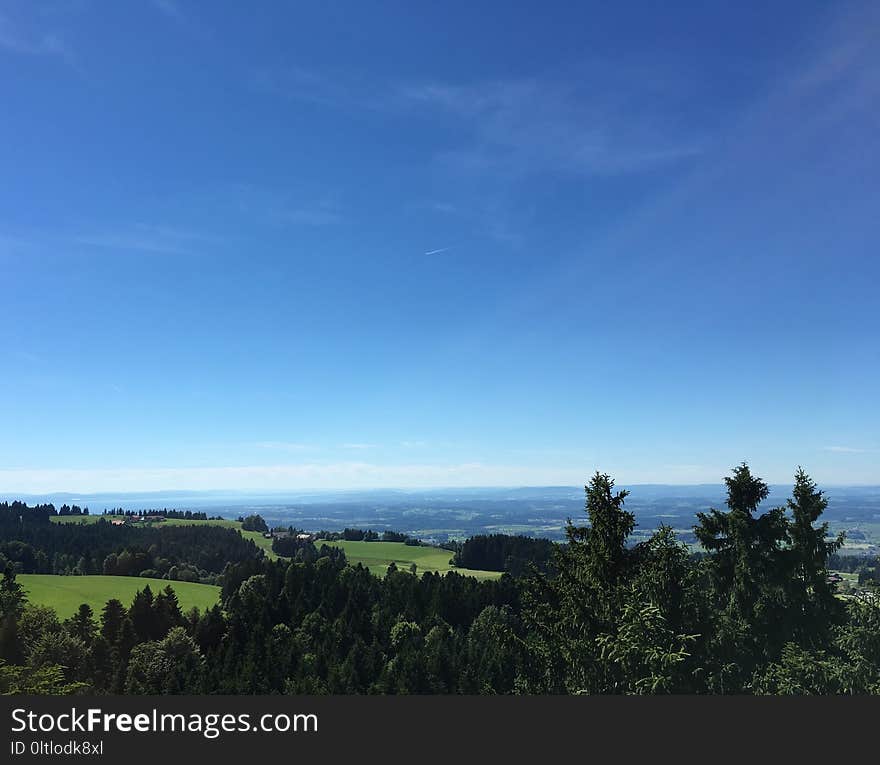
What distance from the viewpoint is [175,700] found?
14.3m

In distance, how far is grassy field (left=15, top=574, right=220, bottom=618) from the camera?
118744 mm

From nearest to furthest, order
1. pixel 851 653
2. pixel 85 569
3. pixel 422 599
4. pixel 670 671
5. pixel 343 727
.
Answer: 1. pixel 343 727
2. pixel 670 671
3. pixel 851 653
4. pixel 422 599
5. pixel 85 569

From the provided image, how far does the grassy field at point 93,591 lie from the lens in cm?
11874

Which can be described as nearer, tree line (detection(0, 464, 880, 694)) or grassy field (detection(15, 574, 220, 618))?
tree line (detection(0, 464, 880, 694))

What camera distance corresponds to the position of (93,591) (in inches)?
5231

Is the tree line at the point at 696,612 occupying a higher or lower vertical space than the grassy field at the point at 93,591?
higher

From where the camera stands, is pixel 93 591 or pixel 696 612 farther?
pixel 93 591

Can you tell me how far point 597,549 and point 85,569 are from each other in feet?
741

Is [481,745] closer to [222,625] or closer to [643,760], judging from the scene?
[643,760]

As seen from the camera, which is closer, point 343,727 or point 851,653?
point 343,727

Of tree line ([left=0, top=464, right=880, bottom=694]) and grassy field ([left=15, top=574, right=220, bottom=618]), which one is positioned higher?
tree line ([left=0, top=464, right=880, bottom=694])

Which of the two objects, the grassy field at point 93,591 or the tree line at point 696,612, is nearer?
the tree line at point 696,612

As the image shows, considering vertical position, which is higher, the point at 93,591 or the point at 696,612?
the point at 696,612

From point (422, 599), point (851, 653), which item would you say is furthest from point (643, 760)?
point (422, 599)
